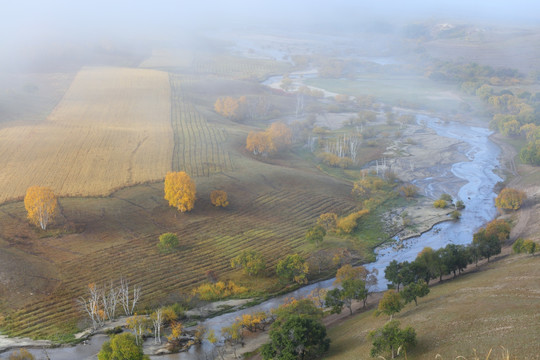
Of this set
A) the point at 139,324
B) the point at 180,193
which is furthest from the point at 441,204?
the point at 139,324

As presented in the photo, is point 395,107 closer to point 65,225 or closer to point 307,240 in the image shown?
point 307,240

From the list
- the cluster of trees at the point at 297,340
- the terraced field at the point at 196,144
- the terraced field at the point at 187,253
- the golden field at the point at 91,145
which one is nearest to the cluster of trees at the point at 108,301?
the terraced field at the point at 187,253

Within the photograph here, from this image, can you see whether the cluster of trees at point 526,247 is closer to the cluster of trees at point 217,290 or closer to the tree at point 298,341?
the tree at point 298,341

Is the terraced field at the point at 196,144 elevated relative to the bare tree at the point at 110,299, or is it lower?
elevated

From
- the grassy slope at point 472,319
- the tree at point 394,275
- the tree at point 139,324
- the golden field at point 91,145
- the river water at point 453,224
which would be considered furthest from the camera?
the golden field at point 91,145

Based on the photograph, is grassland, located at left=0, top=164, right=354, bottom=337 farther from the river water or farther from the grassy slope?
the grassy slope

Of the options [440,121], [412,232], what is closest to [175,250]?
[412,232]

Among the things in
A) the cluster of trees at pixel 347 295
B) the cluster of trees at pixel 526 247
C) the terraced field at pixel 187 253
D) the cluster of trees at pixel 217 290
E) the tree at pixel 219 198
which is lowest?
the cluster of trees at pixel 217 290
